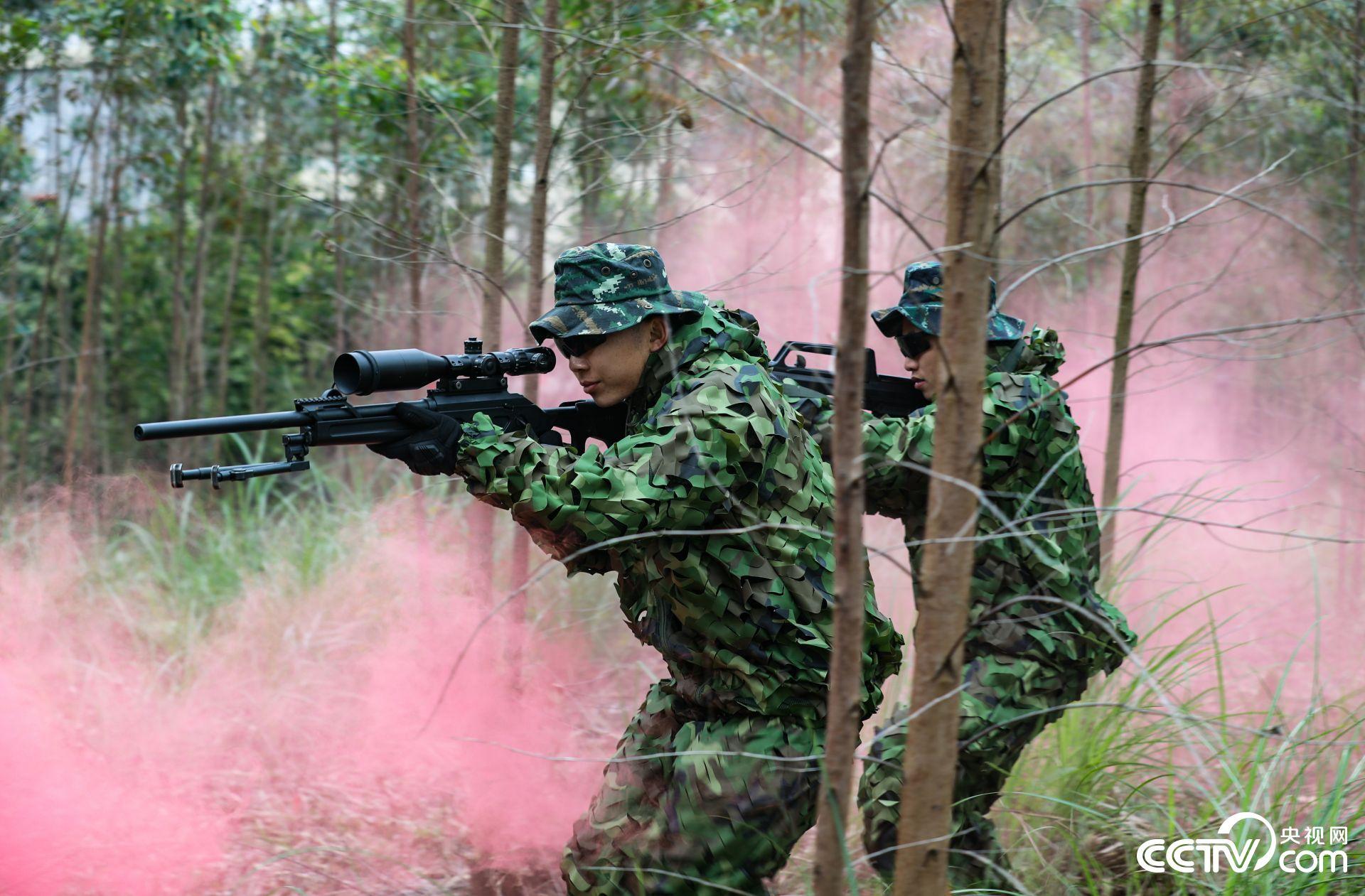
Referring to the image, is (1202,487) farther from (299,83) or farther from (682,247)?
(299,83)

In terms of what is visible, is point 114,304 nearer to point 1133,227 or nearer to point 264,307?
point 264,307

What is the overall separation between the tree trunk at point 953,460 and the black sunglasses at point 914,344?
1.91 metres

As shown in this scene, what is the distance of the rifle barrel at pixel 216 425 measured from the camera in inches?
Result: 103

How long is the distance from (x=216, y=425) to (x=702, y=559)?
116cm

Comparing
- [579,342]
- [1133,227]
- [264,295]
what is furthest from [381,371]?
[264,295]

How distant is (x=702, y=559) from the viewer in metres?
2.87

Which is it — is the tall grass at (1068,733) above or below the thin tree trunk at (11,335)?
below

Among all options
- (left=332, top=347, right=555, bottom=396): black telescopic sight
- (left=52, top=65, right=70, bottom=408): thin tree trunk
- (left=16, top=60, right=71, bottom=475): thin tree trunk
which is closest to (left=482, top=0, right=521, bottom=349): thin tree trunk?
(left=332, top=347, right=555, bottom=396): black telescopic sight

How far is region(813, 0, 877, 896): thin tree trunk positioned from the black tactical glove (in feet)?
4.20

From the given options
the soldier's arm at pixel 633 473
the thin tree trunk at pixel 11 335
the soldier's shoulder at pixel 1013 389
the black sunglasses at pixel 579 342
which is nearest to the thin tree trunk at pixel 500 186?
the black sunglasses at pixel 579 342

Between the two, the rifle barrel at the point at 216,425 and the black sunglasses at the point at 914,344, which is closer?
the rifle barrel at the point at 216,425

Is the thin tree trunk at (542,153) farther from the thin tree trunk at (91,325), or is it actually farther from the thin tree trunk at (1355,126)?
the thin tree trunk at (91,325)

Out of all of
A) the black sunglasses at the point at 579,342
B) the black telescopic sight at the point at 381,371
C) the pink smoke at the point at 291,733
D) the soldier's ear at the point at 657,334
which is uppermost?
the soldier's ear at the point at 657,334

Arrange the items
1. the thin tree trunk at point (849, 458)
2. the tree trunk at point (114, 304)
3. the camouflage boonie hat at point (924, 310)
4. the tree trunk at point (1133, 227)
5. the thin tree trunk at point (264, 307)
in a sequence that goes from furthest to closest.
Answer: the thin tree trunk at point (264, 307) → the tree trunk at point (114, 304) → the tree trunk at point (1133, 227) → the camouflage boonie hat at point (924, 310) → the thin tree trunk at point (849, 458)
